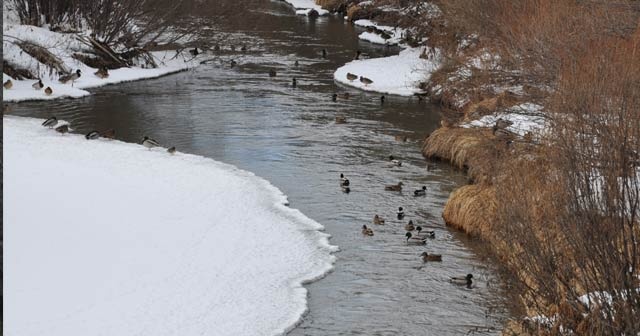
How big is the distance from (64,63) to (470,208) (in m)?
19.3

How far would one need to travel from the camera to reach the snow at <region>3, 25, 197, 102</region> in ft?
94.9

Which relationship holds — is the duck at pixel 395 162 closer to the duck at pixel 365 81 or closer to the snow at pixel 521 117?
the snow at pixel 521 117

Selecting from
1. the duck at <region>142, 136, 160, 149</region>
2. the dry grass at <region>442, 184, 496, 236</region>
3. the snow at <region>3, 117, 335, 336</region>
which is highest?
the duck at <region>142, 136, 160, 149</region>

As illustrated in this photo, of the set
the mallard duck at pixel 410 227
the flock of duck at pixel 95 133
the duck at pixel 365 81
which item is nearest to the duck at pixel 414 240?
the mallard duck at pixel 410 227

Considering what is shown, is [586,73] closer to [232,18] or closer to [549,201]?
[549,201]

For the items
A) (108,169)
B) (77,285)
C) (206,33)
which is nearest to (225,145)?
(108,169)

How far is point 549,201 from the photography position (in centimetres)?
964

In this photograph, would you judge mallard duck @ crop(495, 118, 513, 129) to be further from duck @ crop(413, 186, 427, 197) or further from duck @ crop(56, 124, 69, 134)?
duck @ crop(56, 124, 69, 134)

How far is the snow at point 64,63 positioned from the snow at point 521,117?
13878 millimetres

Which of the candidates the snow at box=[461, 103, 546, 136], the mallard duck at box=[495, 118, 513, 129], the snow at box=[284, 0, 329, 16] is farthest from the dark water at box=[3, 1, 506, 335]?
the snow at box=[284, 0, 329, 16]

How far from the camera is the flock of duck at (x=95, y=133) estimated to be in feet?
73.8

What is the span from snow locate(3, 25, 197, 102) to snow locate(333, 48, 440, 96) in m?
6.30

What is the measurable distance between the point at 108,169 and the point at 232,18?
24.8 m

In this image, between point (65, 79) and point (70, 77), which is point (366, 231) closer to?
point (65, 79)
